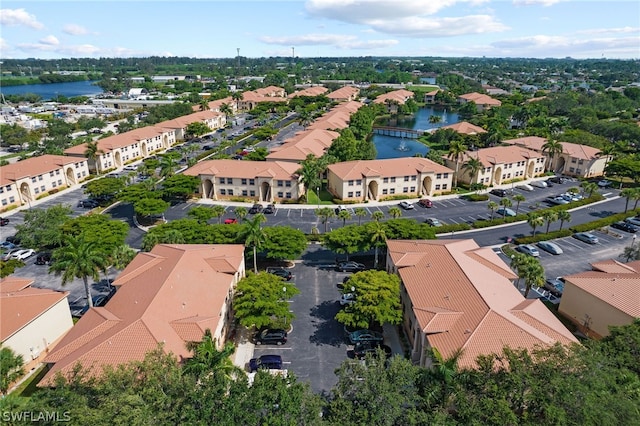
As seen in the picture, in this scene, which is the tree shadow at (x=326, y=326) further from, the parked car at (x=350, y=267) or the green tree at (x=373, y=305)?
the parked car at (x=350, y=267)

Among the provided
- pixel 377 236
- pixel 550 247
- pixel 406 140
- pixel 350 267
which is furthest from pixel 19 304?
pixel 406 140

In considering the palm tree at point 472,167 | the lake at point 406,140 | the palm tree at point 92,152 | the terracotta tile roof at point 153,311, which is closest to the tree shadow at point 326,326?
the terracotta tile roof at point 153,311

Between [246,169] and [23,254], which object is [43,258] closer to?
[23,254]

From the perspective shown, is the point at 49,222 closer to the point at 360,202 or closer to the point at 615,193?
the point at 360,202

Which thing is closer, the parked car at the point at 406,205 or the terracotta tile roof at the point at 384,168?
the parked car at the point at 406,205


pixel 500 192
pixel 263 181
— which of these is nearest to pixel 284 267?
pixel 263 181

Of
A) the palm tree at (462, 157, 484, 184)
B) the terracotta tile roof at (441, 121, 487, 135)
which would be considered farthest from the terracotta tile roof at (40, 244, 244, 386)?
the terracotta tile roof at (441, 121, 487, 135)
